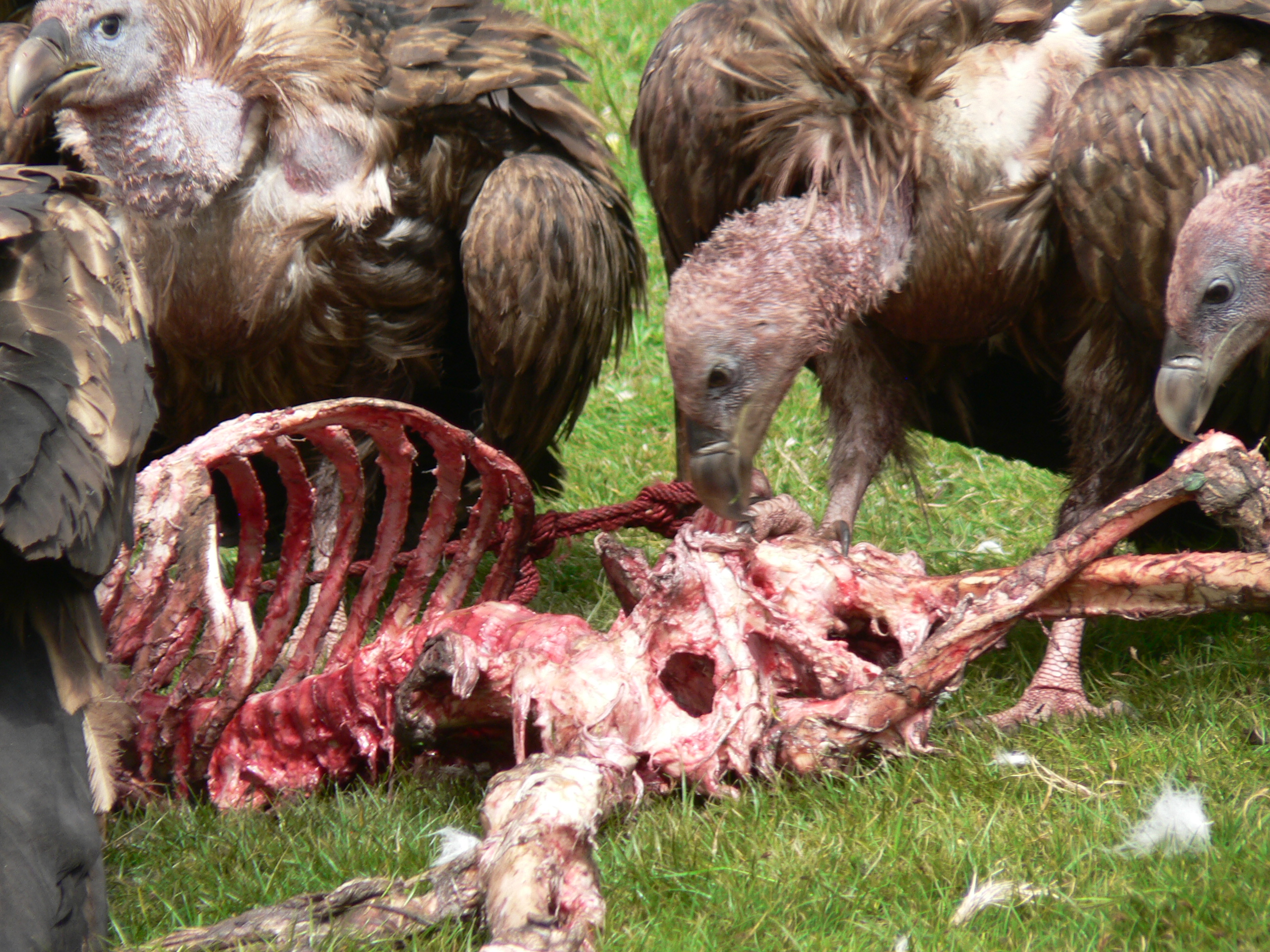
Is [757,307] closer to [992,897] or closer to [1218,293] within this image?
[1218,293]

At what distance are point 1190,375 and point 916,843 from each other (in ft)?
3.41

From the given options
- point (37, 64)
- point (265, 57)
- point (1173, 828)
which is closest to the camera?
point (1173, 828)

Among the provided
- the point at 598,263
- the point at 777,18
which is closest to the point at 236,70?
the point at 598,263

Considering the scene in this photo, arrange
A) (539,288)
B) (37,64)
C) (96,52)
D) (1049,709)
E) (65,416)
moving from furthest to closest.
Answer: (539,288) → (96,52) → (37,64) → (1049,709) → (65,416)

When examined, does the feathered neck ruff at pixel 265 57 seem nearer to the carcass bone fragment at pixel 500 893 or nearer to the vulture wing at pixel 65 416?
the vulture wing at pixel 65 416

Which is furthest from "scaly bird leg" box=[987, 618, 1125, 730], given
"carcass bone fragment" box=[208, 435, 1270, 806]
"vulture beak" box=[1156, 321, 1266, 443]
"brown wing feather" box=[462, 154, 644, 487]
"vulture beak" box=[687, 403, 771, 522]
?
"brown wing feather" box=[462, 154, 644, 487]

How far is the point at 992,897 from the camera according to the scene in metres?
2.04

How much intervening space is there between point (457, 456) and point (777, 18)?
1136mm

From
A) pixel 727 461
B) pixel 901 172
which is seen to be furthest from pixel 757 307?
pixel 901 172

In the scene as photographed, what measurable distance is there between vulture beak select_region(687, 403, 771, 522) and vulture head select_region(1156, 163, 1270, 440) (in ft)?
2.50

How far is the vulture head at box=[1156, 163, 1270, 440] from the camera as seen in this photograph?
2.58 m

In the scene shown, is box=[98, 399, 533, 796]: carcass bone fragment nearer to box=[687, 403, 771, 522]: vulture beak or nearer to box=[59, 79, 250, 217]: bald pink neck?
box=[687, 403, 771, 522]: vulture beak

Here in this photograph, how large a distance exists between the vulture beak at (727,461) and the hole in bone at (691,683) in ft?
1.43

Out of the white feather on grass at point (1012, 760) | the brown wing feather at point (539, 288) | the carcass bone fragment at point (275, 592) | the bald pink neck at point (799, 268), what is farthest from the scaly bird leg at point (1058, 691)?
the brown wing feather at point (539, 288)
